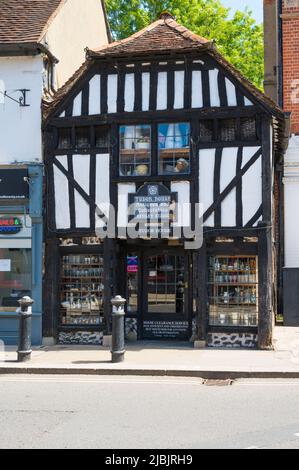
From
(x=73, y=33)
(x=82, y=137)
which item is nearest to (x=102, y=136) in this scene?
(x=82, y=137)

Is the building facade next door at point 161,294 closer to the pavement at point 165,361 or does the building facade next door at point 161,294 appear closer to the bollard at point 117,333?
the pavement at point 165,361

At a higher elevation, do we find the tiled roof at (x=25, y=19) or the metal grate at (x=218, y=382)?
the tiled roof at (x=25, y=19)

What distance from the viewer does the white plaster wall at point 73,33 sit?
48.2ft

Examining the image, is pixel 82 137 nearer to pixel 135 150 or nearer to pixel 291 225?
pixel 135 150

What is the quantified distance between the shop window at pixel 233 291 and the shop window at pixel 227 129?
2399 millimetres

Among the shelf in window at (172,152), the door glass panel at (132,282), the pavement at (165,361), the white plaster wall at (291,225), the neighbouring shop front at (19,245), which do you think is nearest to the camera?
the pavement at (165,361)

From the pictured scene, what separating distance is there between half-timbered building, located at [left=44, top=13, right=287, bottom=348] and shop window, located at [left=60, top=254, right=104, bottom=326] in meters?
0.02

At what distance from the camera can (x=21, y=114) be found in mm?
13461

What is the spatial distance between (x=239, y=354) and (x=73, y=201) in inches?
181

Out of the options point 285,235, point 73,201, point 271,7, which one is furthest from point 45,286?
point 271,7

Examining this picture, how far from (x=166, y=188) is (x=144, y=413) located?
19.9 ft

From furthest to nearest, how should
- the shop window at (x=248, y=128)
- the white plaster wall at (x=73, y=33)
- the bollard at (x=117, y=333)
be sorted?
the white plaster wall at (x=73, y=33) < the shop window at (x=248, y=128) < the bollard at (x=117, y=333)

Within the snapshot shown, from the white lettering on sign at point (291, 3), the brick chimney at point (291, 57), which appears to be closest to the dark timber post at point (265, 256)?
the brick chimney at point (291, 57)

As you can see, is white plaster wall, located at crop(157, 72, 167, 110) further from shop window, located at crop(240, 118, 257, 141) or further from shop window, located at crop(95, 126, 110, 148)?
shop window, located at crop(240, 118, 257, 141)
